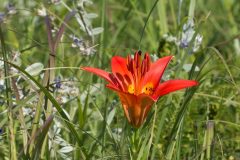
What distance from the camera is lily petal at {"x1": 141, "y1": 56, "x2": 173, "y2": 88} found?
1.90 metres

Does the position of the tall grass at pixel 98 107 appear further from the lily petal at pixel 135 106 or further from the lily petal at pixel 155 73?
the lily petal at pixel 155 73

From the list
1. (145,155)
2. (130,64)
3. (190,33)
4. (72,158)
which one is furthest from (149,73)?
(190,33)

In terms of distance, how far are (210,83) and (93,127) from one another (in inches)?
23.5

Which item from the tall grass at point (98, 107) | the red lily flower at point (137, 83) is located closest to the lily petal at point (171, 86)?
the red lily flower at point (137, 83)

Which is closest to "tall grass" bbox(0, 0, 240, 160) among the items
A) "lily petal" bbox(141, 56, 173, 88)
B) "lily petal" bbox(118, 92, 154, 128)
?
"lily petal" bbox(118, 92, 154, 128)

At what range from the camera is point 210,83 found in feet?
10.1

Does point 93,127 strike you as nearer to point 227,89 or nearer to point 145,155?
point 227,89

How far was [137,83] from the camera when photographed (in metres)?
1.89

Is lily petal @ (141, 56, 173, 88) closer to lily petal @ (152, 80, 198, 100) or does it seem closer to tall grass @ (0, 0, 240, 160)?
lily petal @ (152, 80, 198, 100)

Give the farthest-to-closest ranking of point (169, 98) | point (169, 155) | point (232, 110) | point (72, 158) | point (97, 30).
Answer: point (232, 110) → point (97, 30) → point (72, 158) → point (169, 98) → point (169, 155)

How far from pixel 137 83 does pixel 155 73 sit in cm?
6

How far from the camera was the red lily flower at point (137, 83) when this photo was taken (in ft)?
5.95

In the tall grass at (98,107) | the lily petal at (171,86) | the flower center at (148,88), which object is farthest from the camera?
the tall grass at (98,107)

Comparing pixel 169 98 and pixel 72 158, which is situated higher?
pixel 169 98
